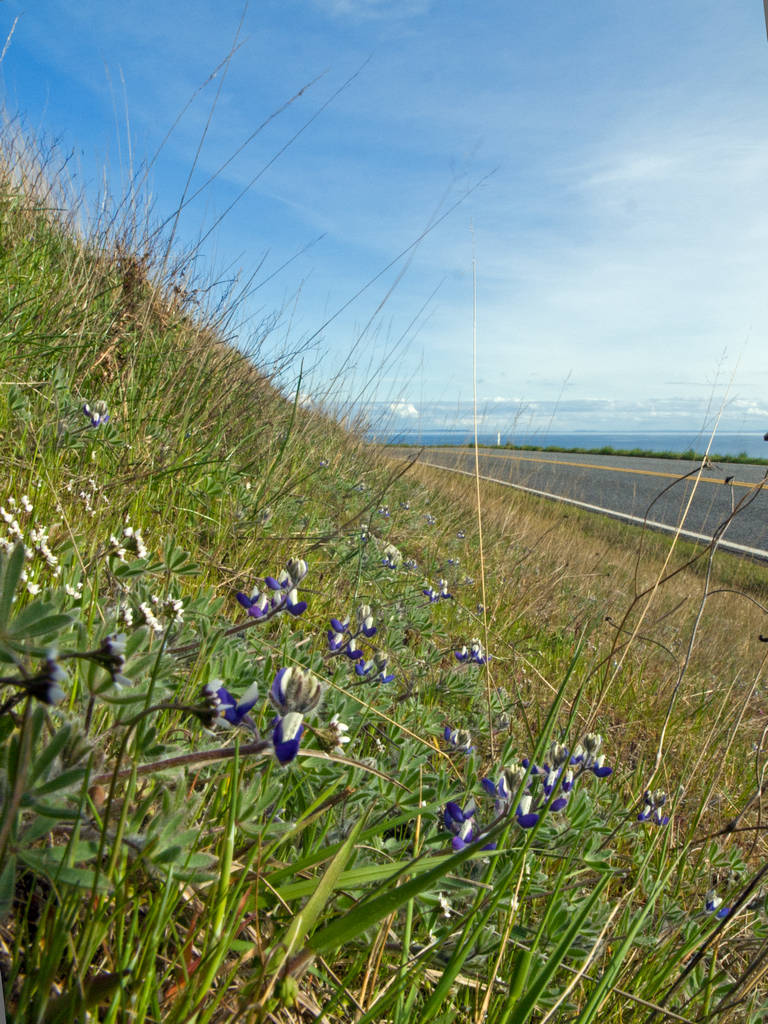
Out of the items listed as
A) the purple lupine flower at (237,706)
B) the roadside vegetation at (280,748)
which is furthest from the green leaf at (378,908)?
the purple lupine flower at (237,706)

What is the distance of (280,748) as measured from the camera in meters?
0.84

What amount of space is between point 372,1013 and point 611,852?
87 cm

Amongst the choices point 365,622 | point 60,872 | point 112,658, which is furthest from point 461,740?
point 112,658

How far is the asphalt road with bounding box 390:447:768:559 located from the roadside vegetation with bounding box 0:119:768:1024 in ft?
18.7

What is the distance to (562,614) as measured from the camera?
14.9ft

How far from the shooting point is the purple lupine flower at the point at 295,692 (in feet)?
3.26

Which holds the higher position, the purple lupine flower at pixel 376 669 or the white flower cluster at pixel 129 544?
the white flower cluster at pixel 129 544

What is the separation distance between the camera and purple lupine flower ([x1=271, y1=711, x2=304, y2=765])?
84 cm

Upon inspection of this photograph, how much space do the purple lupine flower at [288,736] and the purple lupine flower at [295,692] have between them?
9 cm

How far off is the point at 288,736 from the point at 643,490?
1646cm

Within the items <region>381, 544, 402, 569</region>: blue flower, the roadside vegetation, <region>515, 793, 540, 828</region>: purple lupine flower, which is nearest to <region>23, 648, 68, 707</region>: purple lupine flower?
the roadside vegetation

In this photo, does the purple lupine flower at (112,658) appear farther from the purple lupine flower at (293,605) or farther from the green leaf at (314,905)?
the purple lupine flower at (293,605)

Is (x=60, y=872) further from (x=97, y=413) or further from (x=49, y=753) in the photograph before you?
(x=97, y=413)

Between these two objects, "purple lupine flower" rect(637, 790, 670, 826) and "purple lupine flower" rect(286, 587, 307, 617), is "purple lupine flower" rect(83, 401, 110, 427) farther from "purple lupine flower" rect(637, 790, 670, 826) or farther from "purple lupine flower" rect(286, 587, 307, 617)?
"purple lupine flower" rect(637, 790, 670, 826)
